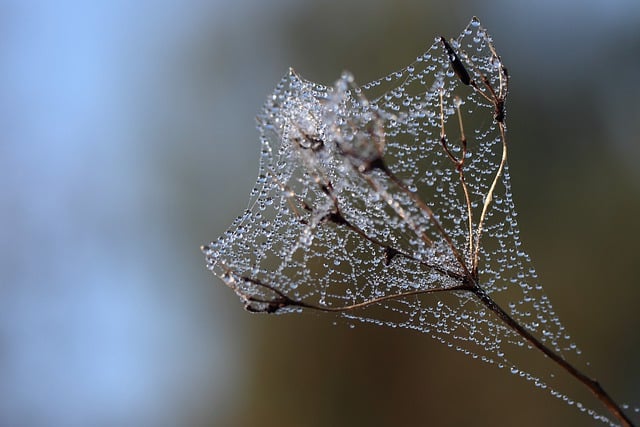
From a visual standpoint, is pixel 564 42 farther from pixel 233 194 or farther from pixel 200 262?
pixel 200 262

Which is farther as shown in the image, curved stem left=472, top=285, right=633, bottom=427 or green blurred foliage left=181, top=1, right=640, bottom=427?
green blurred foliage left=181, top=1, right=640, bottom=427

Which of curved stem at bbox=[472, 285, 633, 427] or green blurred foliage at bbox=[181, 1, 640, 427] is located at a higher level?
green blurred foliage at bbox=[181, 1, 640, 427]

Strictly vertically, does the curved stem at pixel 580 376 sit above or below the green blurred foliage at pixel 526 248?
below

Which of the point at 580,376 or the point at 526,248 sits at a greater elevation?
the point at 526,248

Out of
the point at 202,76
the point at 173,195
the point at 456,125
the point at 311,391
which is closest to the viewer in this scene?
the point at 456,125

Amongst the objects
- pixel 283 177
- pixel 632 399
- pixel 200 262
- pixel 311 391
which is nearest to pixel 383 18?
pixel 200 262

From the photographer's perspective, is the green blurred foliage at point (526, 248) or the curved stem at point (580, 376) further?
the green blurred foliage at point (526, 248)

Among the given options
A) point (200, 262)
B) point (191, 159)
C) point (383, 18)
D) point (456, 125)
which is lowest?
point (200, 262)

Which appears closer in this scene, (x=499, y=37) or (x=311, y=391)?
(x=311, y=391)

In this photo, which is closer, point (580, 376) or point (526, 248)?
point (580, 376)

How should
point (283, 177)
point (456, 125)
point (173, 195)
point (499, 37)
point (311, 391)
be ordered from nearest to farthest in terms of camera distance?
point (283, 177)
point (456, 125)
point (311, 391)
point (499, 37)
point (173, 195)

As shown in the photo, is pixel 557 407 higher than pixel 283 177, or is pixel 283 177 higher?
pixel 557 407
